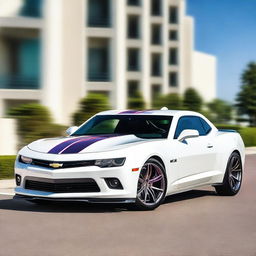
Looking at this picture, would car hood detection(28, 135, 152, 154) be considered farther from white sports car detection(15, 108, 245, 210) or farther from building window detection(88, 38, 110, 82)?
building window detection(88, 38, 110, 82)

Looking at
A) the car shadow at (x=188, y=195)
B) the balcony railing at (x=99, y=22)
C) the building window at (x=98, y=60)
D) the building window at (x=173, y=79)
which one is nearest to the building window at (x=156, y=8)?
the building window at (x=173, y=79)

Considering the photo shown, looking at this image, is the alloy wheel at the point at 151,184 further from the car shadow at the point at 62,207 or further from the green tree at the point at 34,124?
the green tree at the point at 34,124

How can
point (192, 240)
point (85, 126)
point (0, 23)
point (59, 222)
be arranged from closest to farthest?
point (192, 240)
point (59, 222)
point (85, 126)
point (0, 23)

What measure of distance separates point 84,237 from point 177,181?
2893 millimetres

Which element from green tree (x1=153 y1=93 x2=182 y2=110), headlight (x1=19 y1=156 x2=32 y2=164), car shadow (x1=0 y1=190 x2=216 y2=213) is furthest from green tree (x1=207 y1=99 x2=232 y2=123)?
headlight (x1=19 y1=156 x2=32 y2=164)

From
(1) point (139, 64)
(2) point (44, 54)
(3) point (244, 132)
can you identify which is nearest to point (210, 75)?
(1) point (139, 64)

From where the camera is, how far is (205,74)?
92.9 metres

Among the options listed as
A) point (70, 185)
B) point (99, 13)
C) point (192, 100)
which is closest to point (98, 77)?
point (99, 13)

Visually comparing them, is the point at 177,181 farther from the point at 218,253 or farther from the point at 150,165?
the point at 218,253

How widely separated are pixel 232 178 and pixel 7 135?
11.2 meters

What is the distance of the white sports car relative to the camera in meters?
9.08

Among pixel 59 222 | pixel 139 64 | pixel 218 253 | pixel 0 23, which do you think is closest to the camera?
pixel 218 253

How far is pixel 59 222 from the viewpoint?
8.51 meters

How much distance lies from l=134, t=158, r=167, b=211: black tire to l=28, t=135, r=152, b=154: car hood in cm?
40
